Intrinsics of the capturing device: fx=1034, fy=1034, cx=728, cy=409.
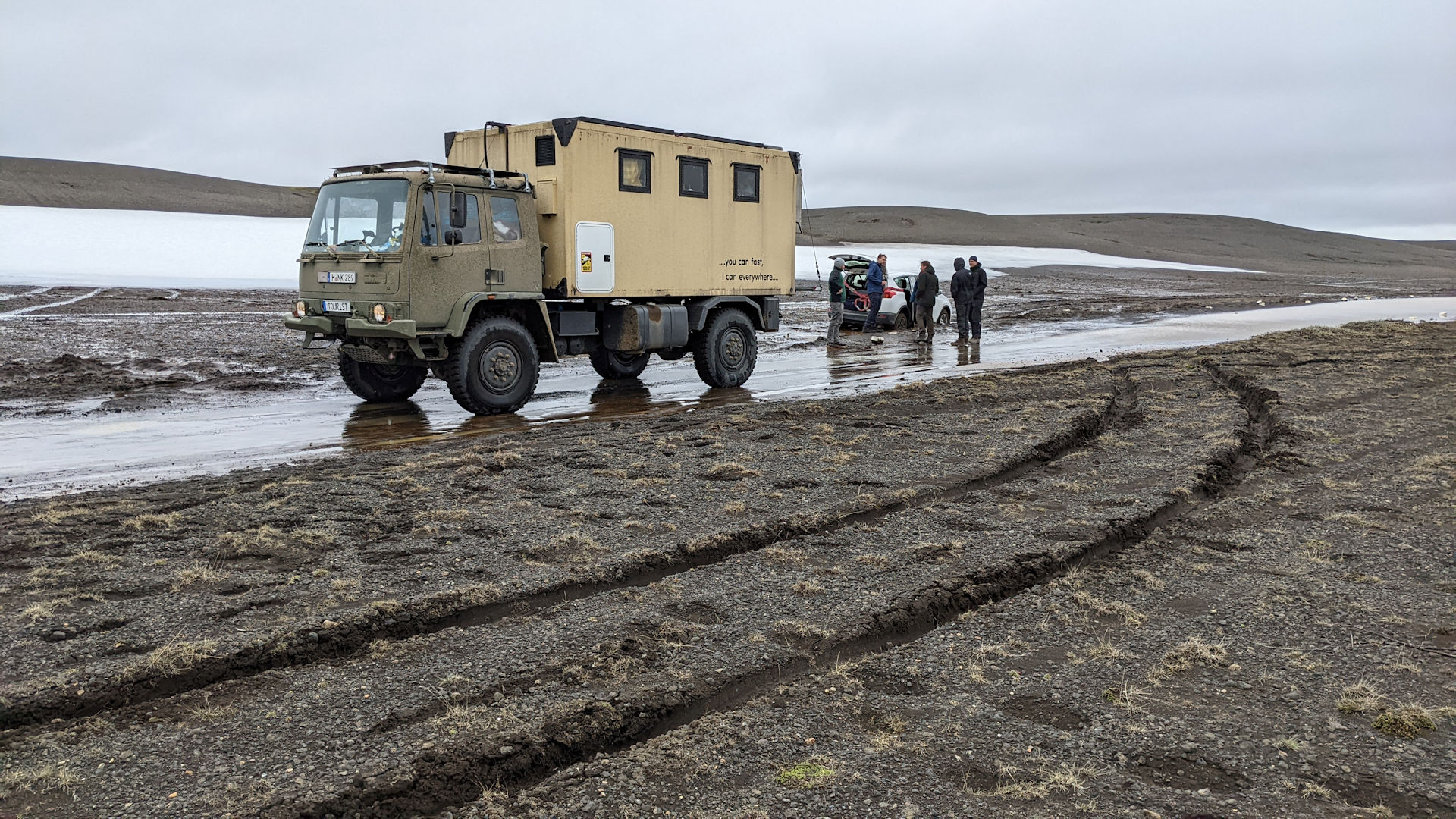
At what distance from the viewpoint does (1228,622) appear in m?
5.13

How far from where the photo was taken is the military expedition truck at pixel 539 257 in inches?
448

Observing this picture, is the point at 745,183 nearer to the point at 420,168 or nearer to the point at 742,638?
the point at 420,168

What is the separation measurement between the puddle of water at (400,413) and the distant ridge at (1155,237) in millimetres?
52595

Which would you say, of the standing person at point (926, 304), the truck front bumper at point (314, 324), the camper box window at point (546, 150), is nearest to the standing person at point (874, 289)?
the standing person at point (926, 304)

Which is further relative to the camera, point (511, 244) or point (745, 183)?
point (745, 183)

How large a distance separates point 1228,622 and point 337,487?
6.06m

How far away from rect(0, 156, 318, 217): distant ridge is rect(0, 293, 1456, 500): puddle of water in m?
68.6

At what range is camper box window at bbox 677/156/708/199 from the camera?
1363 centimetres

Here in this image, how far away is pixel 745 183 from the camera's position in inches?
574

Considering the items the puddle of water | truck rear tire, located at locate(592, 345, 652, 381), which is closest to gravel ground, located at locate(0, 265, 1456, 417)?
the puddle of water

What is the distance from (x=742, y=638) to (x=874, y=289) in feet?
63.5

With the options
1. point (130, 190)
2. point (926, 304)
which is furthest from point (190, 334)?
point (130, 190)

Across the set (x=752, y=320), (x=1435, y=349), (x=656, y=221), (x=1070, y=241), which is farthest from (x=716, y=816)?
(x=1070, y=241)

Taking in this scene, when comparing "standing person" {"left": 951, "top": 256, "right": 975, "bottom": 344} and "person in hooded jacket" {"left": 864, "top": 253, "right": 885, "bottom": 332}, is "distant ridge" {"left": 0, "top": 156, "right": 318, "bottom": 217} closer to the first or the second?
"person in hooded jacket" {"left": 864, "top": 253, "right": 885, "bottom": 332}
